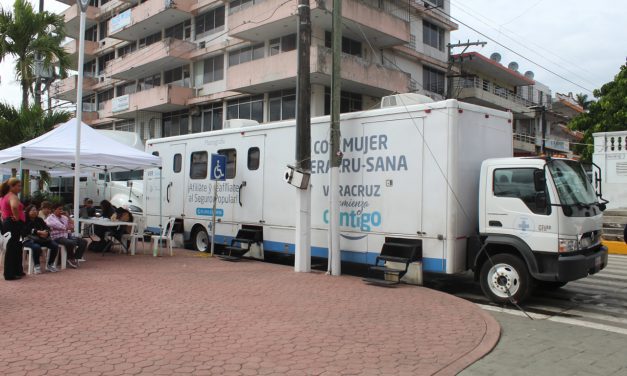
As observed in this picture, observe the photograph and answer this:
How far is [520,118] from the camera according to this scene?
1898 inches

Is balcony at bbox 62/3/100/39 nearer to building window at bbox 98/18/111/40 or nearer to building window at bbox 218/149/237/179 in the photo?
building window at bbox 98/18/111/40

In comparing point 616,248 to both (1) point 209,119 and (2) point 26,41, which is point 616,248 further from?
(1) point 209,119

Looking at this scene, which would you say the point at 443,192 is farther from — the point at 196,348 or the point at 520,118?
the point at 520,118

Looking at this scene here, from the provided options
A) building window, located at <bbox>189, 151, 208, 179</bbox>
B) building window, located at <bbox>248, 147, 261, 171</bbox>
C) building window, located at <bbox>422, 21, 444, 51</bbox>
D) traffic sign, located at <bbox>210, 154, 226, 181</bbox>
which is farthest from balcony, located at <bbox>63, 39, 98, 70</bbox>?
building window, located at <bbox>248, 147, 261, 171</bbox>

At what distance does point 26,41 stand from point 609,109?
27.6 metres

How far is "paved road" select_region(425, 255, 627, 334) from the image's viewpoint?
7090mm

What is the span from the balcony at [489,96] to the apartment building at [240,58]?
173 inches

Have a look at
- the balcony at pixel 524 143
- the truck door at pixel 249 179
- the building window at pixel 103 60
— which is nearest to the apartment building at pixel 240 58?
the building window at pixel 103 60

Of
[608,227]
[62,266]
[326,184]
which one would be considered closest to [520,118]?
[608,227]

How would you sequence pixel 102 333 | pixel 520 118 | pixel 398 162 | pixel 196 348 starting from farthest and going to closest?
1. pixel 520 118
2. pixel 398 162
3. pixel 102 333
4. pixel 196 348

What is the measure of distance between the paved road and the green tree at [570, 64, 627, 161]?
747 inches

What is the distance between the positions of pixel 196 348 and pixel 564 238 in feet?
17.4

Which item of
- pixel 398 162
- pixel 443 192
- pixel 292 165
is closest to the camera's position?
pixel 443 192

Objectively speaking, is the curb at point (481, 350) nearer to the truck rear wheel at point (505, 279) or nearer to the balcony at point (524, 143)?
the truck rear wheel at point (505, 279)
